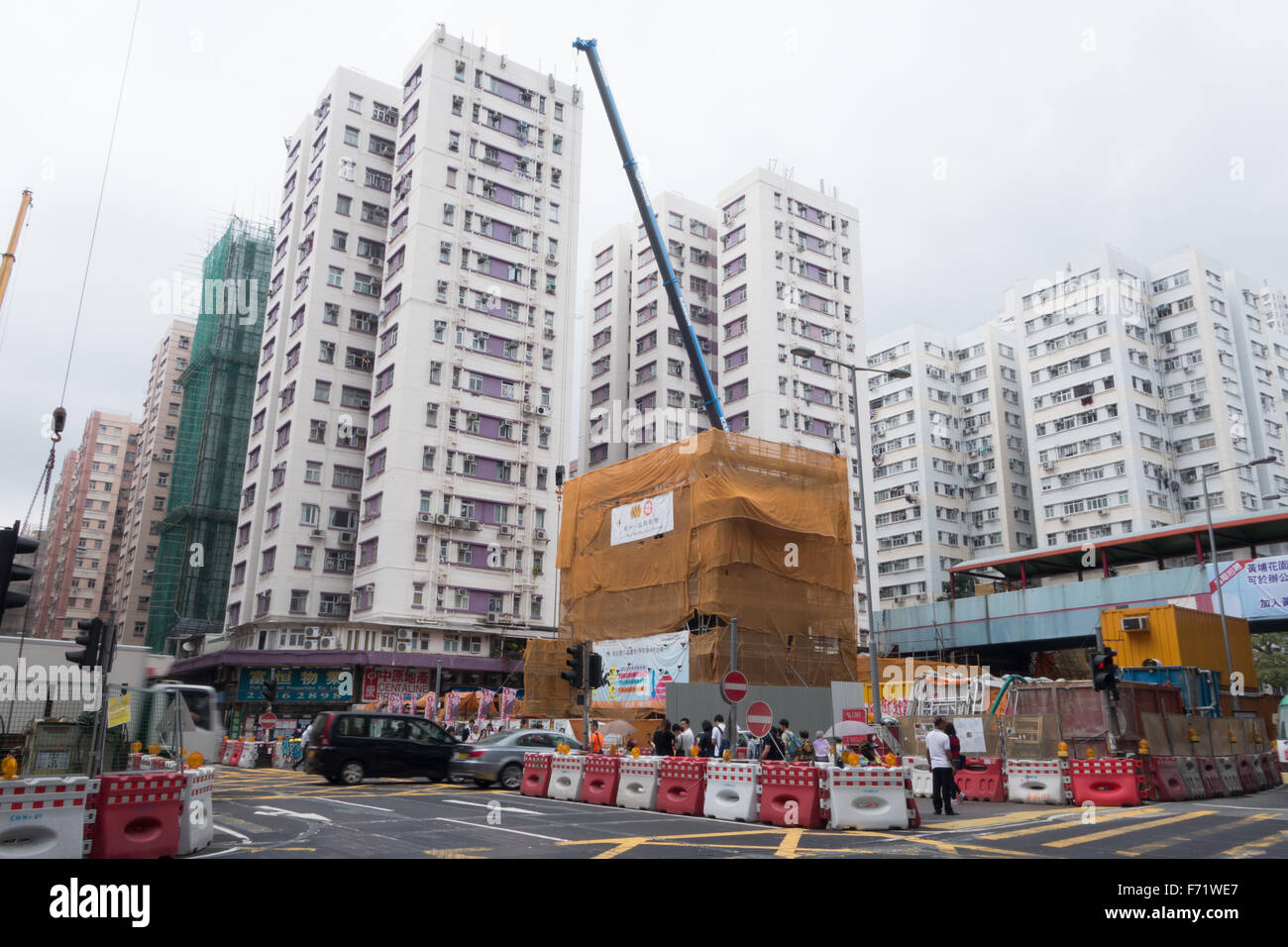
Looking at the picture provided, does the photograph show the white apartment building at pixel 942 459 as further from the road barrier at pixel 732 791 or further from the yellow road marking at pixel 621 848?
the yellow road marking at pixel 621 848

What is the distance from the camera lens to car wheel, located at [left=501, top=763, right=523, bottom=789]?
68.1 ft

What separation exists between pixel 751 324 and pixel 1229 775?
165 ft

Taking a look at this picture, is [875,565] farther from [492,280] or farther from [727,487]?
[727,487]

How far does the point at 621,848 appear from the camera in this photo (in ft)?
34.4

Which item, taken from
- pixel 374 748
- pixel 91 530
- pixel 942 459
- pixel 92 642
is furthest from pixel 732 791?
pixel 91 530

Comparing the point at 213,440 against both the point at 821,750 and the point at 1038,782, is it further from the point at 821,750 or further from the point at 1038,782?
the point at 1038,782

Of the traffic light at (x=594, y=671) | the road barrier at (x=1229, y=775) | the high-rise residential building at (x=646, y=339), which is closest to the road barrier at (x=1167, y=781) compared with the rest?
the road barrier at (x=1229, y=775)

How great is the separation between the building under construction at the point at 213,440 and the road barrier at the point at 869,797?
2328 inches

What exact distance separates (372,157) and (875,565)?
50.9 m

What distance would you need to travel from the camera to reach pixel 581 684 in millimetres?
19031

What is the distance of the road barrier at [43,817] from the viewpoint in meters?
8.39

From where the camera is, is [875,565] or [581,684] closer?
[581,684]

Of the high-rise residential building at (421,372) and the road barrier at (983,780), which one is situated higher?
the high-rise residential building at (421,372)
